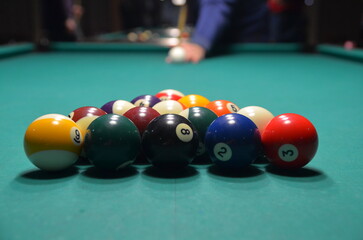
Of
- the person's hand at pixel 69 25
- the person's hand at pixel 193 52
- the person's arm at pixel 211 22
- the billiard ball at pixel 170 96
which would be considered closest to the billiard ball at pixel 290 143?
the billiard ball at pixel 170 96

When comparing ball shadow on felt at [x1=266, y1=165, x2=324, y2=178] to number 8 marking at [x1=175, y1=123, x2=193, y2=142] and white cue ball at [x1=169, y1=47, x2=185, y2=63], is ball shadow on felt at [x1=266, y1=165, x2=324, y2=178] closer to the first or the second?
number 8 marking at [x1=175, y1=123, x2=193, y2=142]

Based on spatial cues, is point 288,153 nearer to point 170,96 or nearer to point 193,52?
point 170,96

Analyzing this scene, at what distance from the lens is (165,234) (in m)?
1.16

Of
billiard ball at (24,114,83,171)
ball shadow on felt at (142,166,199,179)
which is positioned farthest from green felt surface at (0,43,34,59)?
ball shadow on felt at (142,166,199,179)

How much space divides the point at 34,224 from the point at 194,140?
29.1 inches

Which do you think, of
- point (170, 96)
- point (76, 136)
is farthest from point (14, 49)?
point (76, 136)

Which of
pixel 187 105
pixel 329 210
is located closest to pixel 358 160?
pixel 329 210

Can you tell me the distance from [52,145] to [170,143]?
46 cm

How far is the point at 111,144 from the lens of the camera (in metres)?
1.69

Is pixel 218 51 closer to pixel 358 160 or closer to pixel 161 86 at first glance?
pixel 161 86

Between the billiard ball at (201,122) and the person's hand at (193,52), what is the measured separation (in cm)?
414

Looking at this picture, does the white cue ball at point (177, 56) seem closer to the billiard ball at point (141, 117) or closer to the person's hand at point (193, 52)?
the person's hand at point (193, 52)

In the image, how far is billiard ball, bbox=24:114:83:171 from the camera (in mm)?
1717

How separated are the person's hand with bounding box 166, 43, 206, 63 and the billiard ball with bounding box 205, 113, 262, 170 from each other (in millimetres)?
4387
